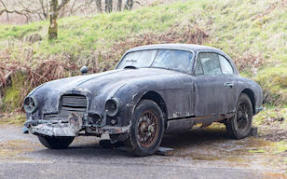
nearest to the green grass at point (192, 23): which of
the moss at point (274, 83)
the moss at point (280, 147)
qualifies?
the moss at point (274, 83)

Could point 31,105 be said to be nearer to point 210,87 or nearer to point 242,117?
point 210,87

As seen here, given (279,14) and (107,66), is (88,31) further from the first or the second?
(279,14)

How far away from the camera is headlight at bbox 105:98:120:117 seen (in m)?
7.84

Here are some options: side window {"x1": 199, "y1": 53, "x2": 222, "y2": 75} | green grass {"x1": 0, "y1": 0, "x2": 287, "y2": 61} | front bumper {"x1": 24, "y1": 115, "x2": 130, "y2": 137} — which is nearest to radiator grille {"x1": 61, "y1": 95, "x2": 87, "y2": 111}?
front bumper {"x1": 24, "y1": 115, "x2": 130, "y2": 137}

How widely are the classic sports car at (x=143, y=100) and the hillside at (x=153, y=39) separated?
3806 millimetres

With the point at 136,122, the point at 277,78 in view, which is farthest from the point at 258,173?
the point at 277,78

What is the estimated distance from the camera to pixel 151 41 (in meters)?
17.6

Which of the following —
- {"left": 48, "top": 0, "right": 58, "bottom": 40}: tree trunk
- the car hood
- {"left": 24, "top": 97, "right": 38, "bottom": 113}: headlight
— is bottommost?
{"left": 24, "top": 97, "right": 38, "bottom": 113}: headlight

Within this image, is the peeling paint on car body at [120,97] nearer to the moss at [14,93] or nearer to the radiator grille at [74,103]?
the radiator grille at [74,103]

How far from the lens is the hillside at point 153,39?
1513 cm

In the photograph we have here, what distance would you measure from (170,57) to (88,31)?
11004 millimetres

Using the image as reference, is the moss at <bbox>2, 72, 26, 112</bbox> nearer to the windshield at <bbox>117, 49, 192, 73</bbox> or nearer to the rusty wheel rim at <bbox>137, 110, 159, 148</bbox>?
the windshield at <bbox>117, 49, 192, 73</bbox>

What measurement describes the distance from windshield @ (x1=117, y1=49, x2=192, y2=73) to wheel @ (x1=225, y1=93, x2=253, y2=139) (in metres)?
1.56

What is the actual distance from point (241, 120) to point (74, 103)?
12.3ft
